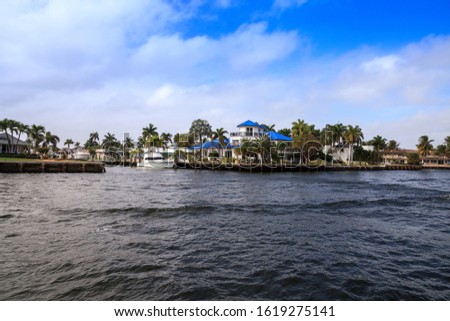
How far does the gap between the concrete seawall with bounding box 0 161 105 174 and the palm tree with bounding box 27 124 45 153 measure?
4895cm

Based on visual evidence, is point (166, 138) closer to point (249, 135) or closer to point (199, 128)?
point (199, 128)

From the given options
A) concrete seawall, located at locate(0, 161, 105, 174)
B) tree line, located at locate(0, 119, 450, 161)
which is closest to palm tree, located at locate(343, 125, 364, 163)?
tree line, located at locate(0, 119, 450, 161)

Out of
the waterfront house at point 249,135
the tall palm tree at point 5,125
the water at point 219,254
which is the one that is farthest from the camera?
the waterfront house at point 249,135

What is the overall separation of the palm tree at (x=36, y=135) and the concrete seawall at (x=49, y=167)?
4895cm

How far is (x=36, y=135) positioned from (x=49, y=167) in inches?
1995

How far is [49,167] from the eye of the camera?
210ft

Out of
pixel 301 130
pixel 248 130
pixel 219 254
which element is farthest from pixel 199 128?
pixel 219 254

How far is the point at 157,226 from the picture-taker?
17.3 metres

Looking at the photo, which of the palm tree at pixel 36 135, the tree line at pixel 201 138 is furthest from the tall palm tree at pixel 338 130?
the palm tree at pixel 36 135

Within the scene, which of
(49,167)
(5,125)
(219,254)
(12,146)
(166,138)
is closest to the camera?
(219,254)

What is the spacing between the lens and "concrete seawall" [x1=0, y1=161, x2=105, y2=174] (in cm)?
5866

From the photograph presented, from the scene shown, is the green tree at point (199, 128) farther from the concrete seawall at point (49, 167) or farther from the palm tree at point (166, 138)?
the concrete seawall at point (49, 167)

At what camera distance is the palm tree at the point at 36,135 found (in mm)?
103375
